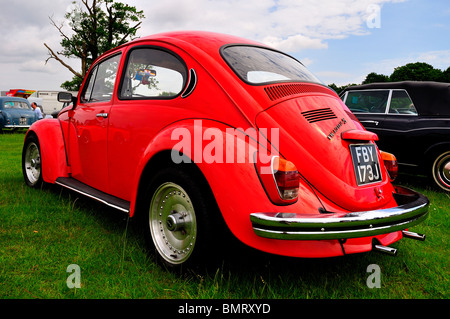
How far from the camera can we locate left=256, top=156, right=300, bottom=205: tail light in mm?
2062

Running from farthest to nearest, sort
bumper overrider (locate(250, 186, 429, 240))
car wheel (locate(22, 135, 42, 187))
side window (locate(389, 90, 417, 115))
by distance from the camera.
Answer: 1. side window (locate(389, 90, 417, 115))
2. car wheel (locate(22, 135, 42, 187))
3. bumper overrider (locate(250, 186, 429, 240))

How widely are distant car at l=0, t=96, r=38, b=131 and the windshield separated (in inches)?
676

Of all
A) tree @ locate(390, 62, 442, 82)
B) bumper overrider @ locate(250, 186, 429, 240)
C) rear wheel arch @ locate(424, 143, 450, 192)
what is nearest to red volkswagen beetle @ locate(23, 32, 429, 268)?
bumper overrider @ locate(250, 186, 429, 240)

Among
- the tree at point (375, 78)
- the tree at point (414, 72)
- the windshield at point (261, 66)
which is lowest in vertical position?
the windshield at point (261, 66)

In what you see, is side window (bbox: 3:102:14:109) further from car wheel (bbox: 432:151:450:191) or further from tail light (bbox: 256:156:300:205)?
tail light (bbox: 256:156:300:205)

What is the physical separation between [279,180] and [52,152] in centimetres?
318

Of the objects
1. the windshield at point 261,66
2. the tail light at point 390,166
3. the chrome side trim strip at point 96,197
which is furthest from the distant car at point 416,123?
the chrome side trim strip at point 96,197

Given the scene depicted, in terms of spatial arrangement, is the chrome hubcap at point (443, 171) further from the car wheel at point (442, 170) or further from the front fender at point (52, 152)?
the front fender at point (52, 152)

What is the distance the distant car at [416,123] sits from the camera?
5.62 meters

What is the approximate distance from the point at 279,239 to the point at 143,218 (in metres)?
1.20

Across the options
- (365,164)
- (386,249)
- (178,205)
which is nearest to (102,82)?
(178,205)

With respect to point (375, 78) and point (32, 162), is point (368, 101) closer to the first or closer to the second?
point (32, 162)

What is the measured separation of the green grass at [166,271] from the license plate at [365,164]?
0.72m
